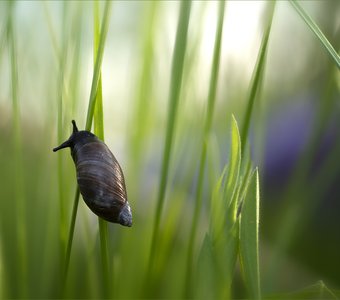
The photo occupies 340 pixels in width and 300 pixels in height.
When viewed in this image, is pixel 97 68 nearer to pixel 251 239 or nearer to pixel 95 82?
pixel 95 82

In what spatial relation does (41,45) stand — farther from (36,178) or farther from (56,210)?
(56,210)

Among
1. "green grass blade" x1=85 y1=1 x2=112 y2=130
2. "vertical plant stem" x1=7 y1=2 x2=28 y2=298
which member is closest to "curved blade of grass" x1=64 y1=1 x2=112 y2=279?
"green grass blade" x1=85 y1=1 x2=112 y2=130

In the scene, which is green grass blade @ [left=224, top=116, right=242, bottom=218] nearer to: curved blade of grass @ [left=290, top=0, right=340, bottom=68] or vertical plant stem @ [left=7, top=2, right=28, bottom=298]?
curved blade of grass @ [left=290, top=0, right=340, bottom=68]

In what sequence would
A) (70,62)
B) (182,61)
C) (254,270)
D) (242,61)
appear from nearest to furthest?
(254,270)
(182,61)
(70,62)
(242,61)

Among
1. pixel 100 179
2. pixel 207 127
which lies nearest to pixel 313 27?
pixel 207 127

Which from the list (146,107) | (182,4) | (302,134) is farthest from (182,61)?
(302,134)

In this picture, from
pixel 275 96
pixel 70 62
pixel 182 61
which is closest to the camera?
pixel 182 61

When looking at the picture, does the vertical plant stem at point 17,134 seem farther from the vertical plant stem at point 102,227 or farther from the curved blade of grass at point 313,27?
the curved blade of grass at point 313,27
